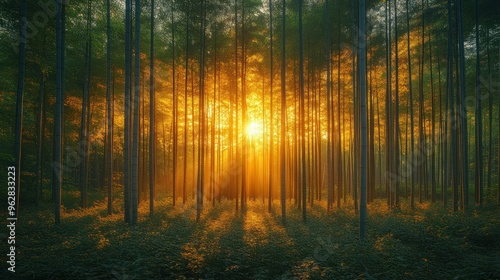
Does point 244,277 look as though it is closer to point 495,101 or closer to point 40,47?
point 40,47

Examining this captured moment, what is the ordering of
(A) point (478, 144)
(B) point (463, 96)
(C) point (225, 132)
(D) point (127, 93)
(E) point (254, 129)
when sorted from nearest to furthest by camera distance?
(D) point (127, 93) < (B) point (463, 96) < (A) point (478, 144) < (C) point (225, 132) < (E) point (254, 129)

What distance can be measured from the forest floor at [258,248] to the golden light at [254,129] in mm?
→ 9942

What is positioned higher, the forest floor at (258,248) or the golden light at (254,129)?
the golden light at (254,129)

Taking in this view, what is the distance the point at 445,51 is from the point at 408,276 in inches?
498

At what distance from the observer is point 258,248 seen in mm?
6391

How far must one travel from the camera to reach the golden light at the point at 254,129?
743 inches

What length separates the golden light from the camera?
18.9 m

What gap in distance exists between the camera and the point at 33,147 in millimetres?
13086

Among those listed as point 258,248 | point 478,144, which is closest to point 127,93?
point 258,248

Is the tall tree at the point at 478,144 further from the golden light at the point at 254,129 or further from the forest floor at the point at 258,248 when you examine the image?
the golden light at the point at 254,129

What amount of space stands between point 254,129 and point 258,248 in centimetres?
1417

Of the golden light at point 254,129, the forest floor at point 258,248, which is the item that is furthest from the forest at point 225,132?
the golden light at point 254,129

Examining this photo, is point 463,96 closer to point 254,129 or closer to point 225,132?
point 254,129

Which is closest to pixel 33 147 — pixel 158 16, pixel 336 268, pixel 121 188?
pixel 121 188
